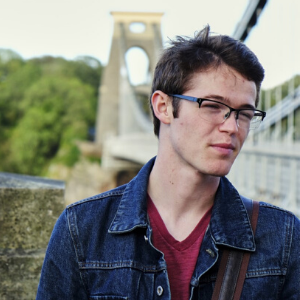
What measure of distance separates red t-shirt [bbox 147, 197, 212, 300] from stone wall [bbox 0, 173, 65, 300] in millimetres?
450

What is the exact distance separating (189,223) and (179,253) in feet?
0.24

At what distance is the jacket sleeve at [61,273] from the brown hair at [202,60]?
0.33 meters

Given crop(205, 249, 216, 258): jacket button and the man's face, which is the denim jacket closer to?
crop(205, 249, 216, 258): jacket button

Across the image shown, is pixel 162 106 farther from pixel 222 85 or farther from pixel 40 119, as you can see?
pixel 40 119

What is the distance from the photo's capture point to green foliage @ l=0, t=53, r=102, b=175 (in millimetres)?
34906

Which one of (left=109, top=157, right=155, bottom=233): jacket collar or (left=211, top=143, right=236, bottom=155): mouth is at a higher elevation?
(left=211, top=143, right=236, bottom=155): mouth

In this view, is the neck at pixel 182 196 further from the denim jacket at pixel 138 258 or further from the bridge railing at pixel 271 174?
the bridge railing at pixel 271 174

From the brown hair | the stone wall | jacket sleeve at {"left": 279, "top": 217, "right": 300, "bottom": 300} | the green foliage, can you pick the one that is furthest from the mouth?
the green foliage

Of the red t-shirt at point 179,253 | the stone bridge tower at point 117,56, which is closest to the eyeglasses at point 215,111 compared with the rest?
the red t-shirt at point 179,253

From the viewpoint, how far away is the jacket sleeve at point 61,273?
1182 mm

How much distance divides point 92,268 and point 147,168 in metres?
0.26

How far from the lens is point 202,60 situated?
1212 millimetres

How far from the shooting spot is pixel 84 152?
1218 inches

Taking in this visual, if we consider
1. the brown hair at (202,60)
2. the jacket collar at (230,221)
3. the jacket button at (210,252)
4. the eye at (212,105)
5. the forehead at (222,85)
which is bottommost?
the jacket button at (210,252)
